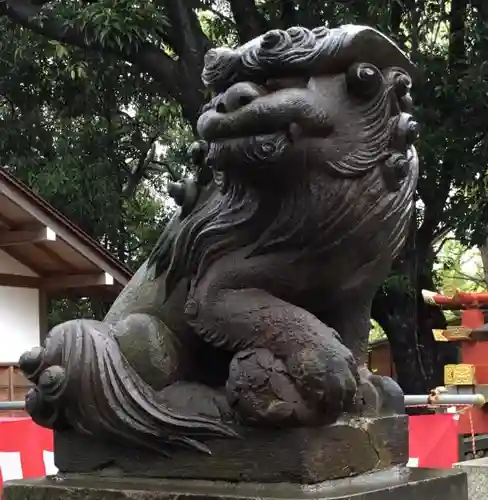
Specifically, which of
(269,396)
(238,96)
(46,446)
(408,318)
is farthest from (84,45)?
(269,396)

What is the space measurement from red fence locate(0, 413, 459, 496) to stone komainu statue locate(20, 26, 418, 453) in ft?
8.37

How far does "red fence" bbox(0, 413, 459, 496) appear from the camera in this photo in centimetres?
426

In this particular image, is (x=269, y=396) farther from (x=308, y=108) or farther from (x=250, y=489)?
(x=308, y=108)

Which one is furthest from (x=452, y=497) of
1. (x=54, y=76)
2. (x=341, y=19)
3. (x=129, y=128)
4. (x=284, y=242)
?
(x=129, y=128)

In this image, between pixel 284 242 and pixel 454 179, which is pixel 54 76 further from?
pixel 284 242

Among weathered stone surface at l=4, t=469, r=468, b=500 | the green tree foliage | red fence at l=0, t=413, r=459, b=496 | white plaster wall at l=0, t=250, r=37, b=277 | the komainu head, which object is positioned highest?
the green tree foliage

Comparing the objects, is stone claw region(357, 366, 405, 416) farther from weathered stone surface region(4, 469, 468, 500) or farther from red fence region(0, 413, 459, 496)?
red fence region(0, 413, 459, 496)

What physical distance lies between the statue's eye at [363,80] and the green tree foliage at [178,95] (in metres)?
5.09

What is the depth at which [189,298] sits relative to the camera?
1.84 metres

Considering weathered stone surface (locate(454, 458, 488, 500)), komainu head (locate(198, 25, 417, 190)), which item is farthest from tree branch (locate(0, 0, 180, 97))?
komainu head (locate(198, 25, 417, 190))

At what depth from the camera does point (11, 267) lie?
7801 mm

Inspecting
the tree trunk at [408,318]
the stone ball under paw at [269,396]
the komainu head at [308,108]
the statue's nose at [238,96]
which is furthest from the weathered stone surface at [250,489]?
the tree trunk at [408,318]

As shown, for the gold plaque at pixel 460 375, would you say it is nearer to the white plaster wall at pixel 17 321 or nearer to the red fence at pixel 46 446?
the red fence at pixel 46 446

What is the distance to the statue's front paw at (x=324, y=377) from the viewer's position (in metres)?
1.65
